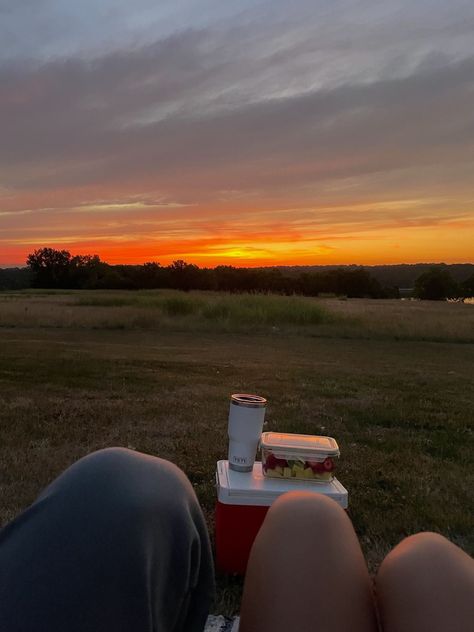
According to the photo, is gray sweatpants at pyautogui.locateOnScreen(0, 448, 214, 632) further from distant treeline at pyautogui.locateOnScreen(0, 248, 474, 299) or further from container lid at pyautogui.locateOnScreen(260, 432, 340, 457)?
distant treeline at pyautogui.locateOnScreen(0, 248, 474, 299)

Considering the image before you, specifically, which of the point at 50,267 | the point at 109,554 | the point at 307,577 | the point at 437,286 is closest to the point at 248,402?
the point at 307,577

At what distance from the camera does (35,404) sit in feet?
18.3

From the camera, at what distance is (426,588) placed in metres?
1.11

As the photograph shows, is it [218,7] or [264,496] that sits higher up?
[218,7]

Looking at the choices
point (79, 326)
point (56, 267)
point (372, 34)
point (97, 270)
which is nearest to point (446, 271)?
point (97, 270)

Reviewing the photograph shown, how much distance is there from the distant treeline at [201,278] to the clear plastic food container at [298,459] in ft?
127

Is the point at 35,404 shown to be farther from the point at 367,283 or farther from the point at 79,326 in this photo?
the point at 367,283

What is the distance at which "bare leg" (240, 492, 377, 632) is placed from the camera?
109 centimetres

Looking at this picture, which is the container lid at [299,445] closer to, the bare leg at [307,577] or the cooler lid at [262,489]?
the cooler lid at [262,489]

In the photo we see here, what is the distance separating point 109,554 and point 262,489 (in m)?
1.39

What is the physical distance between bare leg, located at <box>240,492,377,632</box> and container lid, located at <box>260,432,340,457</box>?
3.30 ft

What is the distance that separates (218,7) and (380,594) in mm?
6596

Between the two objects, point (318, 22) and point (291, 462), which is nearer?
point (291, 462)

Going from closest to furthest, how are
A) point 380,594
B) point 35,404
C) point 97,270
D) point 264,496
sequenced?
point 380,594 < point 264,496 < point 35,404 < point 97,270
